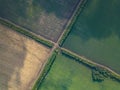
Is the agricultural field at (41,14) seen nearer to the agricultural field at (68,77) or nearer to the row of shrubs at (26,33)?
the row of shrubs at (26,33)

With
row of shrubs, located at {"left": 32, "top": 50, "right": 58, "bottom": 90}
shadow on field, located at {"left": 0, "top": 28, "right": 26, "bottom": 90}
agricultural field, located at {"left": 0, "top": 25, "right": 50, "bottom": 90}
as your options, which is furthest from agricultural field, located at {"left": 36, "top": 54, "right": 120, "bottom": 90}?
shadow on field, located at {"left": 0, "top": 28, "right": 26, "bottom": 90}

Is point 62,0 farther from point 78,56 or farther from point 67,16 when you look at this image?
point 78,56

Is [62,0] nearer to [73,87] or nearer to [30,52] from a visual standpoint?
[30,52]

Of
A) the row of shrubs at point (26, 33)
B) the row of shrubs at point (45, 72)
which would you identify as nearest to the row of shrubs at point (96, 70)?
the row of shrubs at point (45, 72)

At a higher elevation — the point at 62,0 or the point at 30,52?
the point at 62,0

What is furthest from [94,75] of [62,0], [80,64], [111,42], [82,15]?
[62,0]

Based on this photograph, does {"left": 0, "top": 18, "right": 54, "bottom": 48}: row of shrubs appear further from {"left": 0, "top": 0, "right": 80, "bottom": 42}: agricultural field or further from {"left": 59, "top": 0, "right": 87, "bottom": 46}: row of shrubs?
{"left": 59, "top": 0, "right": 87, "bottom": 46}: row of shrubs

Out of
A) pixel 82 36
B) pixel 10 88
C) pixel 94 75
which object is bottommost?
pixel 10 88
